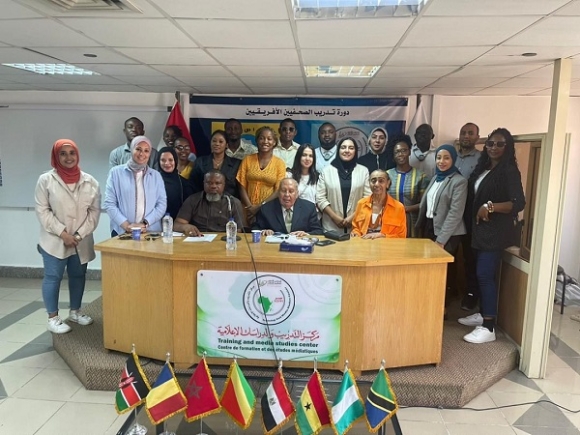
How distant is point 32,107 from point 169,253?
3.71 m

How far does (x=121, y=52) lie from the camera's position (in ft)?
10.5

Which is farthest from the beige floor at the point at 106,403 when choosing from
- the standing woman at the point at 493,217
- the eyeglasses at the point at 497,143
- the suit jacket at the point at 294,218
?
the eyeglasses at the point at 497,143

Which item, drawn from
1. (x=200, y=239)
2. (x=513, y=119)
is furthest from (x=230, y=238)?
(x=513, y=119)

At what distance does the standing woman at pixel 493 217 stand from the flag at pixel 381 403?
1617 mm

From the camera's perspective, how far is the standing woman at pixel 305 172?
4.41 m

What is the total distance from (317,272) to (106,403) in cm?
155

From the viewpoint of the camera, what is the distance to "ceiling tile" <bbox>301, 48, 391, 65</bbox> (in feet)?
9.91

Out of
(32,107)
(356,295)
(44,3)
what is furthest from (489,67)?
(32,107)

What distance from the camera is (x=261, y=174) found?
4.42 m

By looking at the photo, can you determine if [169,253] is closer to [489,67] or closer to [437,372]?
[437,372]

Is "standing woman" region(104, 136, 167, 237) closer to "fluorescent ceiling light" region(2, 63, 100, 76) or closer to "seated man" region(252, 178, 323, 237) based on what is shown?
"seated man" region(252, 178, 323, 237)

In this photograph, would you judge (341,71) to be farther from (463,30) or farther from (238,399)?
(238,399)

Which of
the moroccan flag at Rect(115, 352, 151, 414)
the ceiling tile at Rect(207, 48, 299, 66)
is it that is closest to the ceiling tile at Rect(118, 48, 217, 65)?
the ceiling tile at Rect(207, 48, 299, 66)

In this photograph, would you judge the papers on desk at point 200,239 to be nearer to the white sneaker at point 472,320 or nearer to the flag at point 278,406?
the flag at point 278,406
